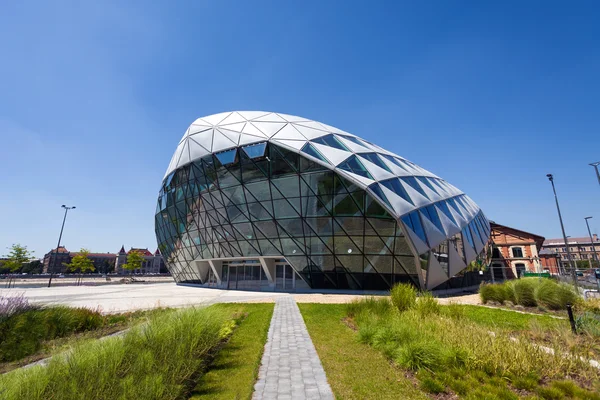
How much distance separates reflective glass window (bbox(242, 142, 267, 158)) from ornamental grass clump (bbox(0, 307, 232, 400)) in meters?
17.7

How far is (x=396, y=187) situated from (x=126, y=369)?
20.3 meters

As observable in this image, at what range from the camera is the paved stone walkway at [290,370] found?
15.6 feet

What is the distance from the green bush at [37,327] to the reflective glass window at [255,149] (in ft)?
50.8

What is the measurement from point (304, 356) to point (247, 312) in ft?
24.8

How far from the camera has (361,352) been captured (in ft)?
23.5

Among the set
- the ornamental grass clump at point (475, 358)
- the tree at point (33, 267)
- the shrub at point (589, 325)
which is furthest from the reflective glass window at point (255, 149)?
the tree at point (33, 267)

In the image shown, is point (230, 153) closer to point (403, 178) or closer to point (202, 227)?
point (202, 227)

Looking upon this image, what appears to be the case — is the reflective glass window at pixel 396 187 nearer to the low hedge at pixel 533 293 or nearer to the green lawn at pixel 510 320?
the low hedge at pixel 533 293

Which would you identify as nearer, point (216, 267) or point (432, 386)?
point (432, 386)

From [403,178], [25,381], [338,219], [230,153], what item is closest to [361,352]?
[25,381]

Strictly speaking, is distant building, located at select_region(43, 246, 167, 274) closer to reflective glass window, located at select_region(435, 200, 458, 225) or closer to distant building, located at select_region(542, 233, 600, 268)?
reflective glass window, located at select_region(435, 200, 458, 225)

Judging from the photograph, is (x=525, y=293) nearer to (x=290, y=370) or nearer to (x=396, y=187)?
(x=396, y=187)

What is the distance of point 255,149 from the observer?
23406 mm

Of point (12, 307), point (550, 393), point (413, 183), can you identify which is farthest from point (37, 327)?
point (413, 183)
